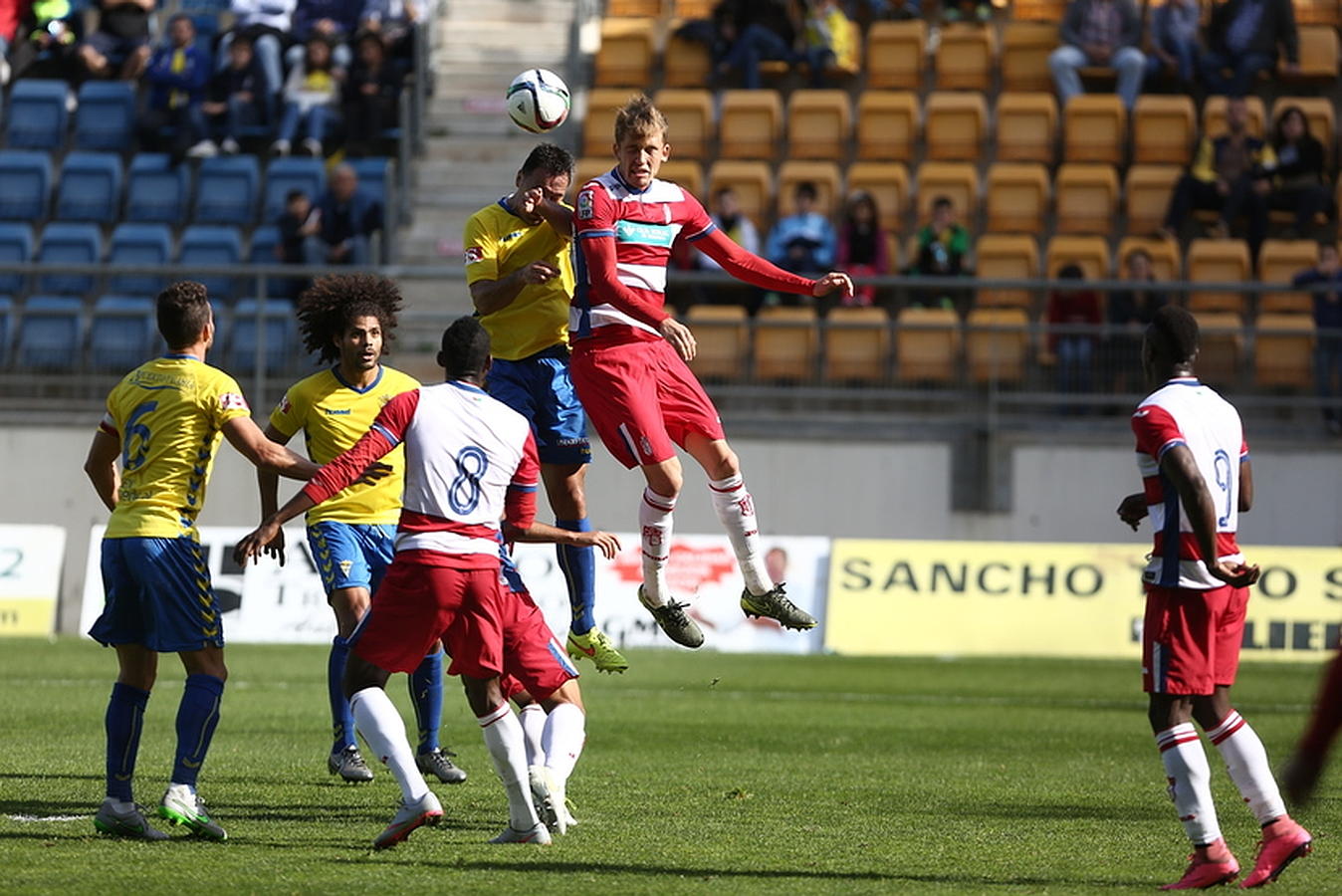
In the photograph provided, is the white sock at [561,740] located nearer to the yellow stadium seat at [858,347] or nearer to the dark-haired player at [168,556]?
the dark-haired player at [168,556]

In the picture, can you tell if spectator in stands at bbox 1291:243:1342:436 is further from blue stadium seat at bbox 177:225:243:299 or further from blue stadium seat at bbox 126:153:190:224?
blue stadium seat at bbox 126:153:190:224

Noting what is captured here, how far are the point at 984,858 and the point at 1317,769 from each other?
8.74 ft

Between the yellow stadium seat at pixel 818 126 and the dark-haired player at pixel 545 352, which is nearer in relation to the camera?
the dark-haired player at pixel 545 352

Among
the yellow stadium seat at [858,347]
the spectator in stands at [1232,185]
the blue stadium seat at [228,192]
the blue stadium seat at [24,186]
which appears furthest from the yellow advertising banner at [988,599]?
the blue stadium seat at [24,186]

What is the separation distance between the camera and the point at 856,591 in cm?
1914

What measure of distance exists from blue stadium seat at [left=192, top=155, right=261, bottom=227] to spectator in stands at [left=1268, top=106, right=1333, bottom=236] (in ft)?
39.3

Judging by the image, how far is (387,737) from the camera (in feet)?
24.3

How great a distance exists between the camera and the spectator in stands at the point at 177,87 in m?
23.8

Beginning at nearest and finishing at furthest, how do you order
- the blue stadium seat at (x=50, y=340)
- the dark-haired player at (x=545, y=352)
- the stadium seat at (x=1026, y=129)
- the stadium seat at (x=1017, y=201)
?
the dark-haired player at (x=545, y=352)
the blue stadium seat at (x=50, y=340)
the stadium seat at (x=1017, y=201)
the stadium seat at (x=1026, y=129)

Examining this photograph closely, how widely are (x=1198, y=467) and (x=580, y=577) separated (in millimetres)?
3621

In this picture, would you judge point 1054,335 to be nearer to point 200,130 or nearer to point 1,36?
point 200,130

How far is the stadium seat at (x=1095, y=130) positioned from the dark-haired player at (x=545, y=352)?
14535 millimetres

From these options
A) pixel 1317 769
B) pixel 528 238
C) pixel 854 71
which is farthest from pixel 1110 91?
pixel 1317 769

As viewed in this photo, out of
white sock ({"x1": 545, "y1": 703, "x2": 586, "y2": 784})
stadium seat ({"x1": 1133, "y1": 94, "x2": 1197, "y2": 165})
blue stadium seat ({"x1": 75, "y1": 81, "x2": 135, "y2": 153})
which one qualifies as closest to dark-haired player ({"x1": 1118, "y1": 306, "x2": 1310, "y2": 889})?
white sock ({"x1": 545, "y1": 703, "x2": 586, "y2": 784})
